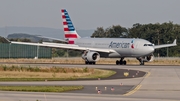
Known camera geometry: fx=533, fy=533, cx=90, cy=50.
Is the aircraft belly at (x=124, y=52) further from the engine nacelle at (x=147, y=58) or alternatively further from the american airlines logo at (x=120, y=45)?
the engine nacelle at (x=147, y=58)

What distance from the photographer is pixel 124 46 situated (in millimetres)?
69312

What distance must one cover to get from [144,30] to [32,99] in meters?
122

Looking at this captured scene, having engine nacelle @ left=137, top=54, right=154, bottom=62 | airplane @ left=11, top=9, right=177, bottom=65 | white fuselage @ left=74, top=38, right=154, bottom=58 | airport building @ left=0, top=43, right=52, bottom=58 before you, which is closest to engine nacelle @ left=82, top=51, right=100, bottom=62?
airplane @ left=11, top=9, right=177, bottom=65

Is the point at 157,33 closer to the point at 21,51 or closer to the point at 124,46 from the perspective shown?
the point at 21,51

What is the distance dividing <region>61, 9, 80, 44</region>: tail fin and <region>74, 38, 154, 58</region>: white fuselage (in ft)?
11.6

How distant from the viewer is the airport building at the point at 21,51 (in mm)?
105625

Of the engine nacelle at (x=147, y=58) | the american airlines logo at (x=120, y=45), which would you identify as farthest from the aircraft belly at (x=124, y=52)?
the engine nacelle at (x=147, y=58)

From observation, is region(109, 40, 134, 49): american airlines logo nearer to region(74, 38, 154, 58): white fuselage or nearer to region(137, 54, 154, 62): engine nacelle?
region(74, 38, 154, 58): white fuselage

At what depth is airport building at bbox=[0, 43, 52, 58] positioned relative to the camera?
105625 mm

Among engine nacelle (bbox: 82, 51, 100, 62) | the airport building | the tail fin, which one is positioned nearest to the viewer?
engine nacelle (bbox: 82, 51, 100, 62)

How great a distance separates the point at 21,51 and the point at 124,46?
42.8 metres

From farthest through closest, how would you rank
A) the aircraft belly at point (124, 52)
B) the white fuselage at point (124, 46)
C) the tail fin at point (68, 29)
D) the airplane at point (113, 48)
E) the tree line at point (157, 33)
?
1. the tree line at point (157, 33)
2. the tail fin at point (68, 29)
3. the aircraft belly at point (124, 52)
4. the airplane at point (113, 48)
5. the white fuselage at point (124, 46)

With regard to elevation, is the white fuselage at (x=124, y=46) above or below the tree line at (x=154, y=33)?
below

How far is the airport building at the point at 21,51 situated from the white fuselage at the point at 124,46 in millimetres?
33908
